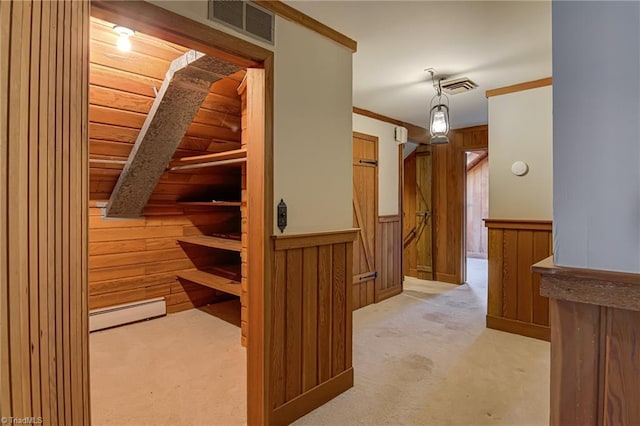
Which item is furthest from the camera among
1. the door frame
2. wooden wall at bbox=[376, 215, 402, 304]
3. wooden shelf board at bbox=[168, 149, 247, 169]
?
wooden wall at bbox=[376, 215, 402, 304]

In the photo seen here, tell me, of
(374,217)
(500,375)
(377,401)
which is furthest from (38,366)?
(374,217)

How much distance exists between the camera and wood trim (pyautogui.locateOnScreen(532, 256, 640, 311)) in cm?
94

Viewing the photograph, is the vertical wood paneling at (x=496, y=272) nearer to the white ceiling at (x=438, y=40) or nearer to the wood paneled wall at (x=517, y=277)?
the wood paneled wall at (x=517, y=277)

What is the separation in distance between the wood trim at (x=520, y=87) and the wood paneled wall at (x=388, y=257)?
179 centimetres

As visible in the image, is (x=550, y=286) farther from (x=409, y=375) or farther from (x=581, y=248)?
(x=409, y=375)

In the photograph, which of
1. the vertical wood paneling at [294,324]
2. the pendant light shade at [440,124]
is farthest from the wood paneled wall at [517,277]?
the vertical wood paneling at [294,324]

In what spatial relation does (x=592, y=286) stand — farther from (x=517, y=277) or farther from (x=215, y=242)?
(x=215, y=242)

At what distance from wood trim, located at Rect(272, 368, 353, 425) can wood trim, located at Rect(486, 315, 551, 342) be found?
1756 millimetres

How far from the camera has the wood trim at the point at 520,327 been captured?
309cm

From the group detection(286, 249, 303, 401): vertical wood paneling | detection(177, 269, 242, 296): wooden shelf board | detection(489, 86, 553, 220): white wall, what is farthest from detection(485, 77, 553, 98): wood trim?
detection(177, 269, 242, 296): wooden shelf board

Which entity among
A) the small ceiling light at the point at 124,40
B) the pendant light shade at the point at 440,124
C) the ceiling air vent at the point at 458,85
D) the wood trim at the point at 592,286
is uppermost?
the ceiling air vent at the point at 458,85

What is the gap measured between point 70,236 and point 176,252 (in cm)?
290

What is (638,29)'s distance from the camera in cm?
96

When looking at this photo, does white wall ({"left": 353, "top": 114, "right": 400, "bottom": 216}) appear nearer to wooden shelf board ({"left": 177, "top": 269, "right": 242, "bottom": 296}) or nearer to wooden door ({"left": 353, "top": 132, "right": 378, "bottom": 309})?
wooden door ({"left": 353, "top": 132, "right": 378, "bottom": 309})
